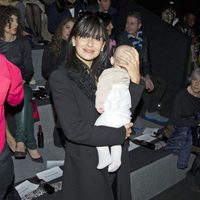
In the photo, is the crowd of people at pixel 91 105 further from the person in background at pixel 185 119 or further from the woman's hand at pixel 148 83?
the woman's hand at pixel 148 83

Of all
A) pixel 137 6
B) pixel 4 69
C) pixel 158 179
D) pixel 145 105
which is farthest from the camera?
pixel 137 6

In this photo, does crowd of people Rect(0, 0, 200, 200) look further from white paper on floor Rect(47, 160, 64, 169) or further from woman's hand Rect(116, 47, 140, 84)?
white paper on floor Rect(47, 160, 64, 169)

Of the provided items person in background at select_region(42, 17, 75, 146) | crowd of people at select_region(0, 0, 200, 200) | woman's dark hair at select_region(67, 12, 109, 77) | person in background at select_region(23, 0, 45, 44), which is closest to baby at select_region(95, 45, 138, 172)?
crowd of people at select_region(0, 0, 200, 200)

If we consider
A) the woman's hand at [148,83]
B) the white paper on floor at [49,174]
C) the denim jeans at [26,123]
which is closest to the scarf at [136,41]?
the woman's hand at [148,83]

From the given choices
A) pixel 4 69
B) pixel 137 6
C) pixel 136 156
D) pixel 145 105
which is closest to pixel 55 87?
pixel 4 69

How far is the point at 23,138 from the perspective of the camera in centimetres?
339

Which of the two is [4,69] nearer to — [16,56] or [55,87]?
[55,87]

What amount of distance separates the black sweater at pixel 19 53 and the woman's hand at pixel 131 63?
2.05m

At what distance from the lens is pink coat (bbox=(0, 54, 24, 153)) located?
1659 mm

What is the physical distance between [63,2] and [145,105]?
197 cm

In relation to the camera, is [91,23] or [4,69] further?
[91,23]

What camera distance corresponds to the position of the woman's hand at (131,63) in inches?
79.0

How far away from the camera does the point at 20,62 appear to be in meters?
3.88

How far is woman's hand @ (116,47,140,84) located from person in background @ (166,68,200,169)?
1.88 m
